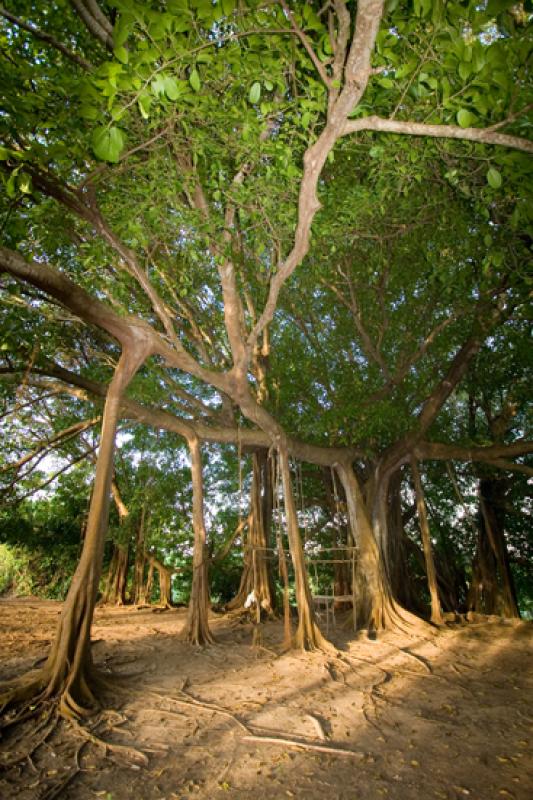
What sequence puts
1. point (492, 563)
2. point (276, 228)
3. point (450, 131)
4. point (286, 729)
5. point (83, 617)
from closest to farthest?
point (450, 131)
point (286, 729)
point (83, 617)
point (276, 228)
point (492, 563)

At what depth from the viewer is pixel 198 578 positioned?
4.72 meters

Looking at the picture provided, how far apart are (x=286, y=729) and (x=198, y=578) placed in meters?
2.48

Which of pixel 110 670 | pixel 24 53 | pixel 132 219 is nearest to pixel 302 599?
pixel 110 670

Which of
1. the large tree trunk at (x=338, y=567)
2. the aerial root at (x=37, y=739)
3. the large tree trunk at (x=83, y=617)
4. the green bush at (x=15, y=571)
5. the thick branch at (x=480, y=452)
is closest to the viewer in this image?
the aerial root at (x=37, y=739)

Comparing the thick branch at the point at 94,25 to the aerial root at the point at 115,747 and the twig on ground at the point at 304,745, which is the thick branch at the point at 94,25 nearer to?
the aerial root at the point at 115,747

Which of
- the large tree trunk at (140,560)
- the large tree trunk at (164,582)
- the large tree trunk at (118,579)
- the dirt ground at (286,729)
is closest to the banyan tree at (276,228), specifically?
the dirt ground at (286,729)

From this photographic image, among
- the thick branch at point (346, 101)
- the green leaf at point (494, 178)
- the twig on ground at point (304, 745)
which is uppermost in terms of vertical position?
the thick branch at point (346, 101)

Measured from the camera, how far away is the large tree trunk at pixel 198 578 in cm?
452

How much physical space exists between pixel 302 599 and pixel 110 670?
76.1 inches

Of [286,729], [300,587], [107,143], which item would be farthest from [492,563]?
[107,143]

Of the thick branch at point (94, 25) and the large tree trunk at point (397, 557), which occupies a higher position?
the thick branch at point (94, 25)

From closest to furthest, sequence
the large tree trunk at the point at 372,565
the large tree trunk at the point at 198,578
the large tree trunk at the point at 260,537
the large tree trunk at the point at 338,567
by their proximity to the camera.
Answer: the large tree trunk at the point at 198,578, the large tree trunk at the point at 372,565, the large tree trunk at the point at 260,537, the large tree trunk at the point at 338,567

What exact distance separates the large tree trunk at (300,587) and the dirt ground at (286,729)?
0.69 ft

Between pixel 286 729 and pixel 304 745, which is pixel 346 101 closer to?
pixel 304 745
